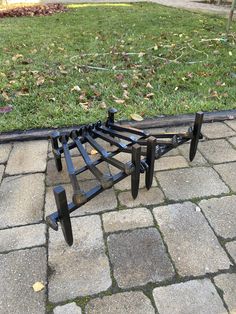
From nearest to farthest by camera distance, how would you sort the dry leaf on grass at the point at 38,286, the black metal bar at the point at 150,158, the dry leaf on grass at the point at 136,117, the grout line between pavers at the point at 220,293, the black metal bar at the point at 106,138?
1. the grout line between pavers at the point at 220,293
2. the dry leaf on grass at the point at 38,286
3. the black metal bar at the point at 150,158
4. the black metal bar at the point at 106,138
5. the dry leaf on grass at the point at 136,117

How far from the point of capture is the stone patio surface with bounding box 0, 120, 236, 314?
174 centimetres

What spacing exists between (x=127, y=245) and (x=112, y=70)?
334 cm

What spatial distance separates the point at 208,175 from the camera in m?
2.67

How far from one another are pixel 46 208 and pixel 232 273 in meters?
1.36

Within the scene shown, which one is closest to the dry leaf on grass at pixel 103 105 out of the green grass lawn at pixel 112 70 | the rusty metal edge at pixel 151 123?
the green grass lawn at pixel 112 70

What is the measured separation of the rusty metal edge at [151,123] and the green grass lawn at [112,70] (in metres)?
0.10

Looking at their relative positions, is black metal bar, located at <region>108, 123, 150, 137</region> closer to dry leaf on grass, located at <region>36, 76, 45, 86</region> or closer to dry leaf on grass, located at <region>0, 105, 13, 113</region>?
dry leaf on grass, located at <region>0, 105, 13, 113</region>

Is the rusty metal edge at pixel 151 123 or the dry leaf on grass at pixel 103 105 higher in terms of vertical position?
the dry leaf on grass at pixel 103 105

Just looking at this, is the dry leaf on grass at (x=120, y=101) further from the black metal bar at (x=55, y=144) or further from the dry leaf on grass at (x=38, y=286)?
the dry leaf on grass at (x=38, y=286)

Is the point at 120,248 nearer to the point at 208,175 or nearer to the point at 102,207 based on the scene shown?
the point at 102,207

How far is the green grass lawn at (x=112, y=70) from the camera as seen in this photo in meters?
3.69

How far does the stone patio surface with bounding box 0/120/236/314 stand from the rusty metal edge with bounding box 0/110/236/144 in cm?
48

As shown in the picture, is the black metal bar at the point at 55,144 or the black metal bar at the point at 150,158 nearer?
the black metal bar at the point at 150,158

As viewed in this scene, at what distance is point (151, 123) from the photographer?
3.43 m
